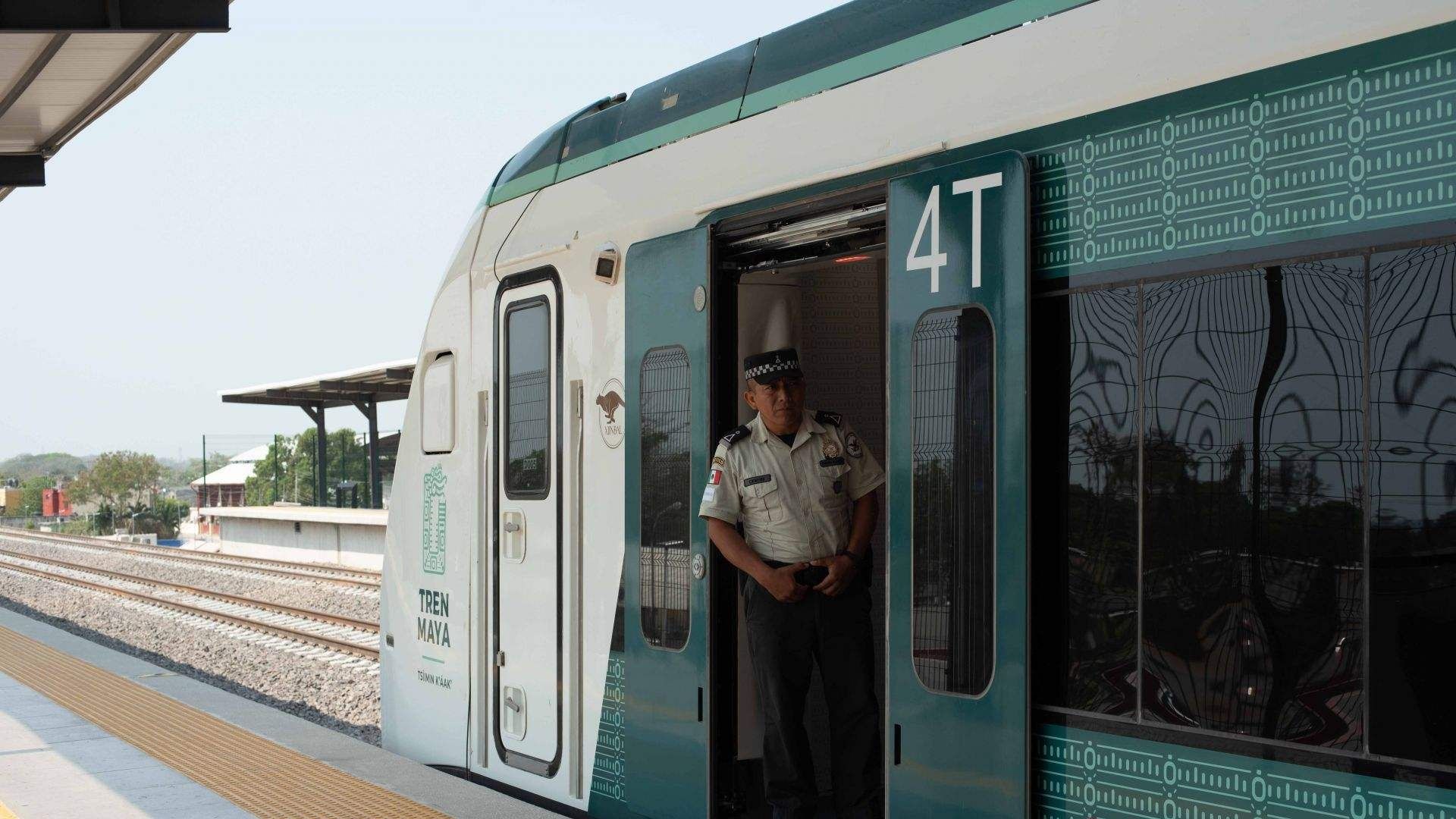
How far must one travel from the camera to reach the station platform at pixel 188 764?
20.0ft

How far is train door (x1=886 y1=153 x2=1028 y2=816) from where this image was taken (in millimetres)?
3617

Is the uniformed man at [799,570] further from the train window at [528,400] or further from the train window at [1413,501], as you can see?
the train window at [1413,501]

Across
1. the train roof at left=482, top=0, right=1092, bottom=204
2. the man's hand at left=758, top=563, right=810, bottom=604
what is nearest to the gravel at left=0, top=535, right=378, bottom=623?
the train roof at left=482, top=0, right=1092, bottom=204

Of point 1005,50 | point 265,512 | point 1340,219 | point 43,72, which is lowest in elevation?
point 265,512

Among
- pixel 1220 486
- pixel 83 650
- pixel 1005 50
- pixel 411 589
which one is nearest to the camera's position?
pixel 1220 486

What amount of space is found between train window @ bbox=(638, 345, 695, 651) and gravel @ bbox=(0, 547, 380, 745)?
611 centimetres

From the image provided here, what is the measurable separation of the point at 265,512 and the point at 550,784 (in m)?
34.3

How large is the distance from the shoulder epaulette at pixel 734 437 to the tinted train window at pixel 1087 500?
1.47 m

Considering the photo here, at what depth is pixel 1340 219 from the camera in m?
2.99

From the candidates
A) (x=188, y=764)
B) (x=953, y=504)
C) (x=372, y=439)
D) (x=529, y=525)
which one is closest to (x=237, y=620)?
(x=188, y=764)

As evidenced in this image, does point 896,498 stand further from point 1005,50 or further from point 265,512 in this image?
point 265,512

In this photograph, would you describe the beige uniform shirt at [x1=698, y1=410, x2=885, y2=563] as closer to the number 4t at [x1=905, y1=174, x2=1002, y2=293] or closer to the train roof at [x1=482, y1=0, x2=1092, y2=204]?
the number 4t at [x1=905, y1=174, x2=1002, y2=293]

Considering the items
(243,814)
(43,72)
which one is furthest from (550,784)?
(43,72)

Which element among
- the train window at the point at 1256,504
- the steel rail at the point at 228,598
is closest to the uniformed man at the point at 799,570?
the train window at the point at 1256,504
